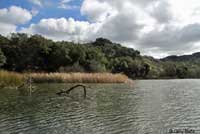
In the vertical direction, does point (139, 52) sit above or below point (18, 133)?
above

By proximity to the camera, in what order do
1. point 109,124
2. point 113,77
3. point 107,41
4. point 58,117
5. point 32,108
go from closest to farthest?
point 109,124, point 58,117, point 32,108, point 113,77, point 107,41

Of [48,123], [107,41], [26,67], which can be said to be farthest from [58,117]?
[107,41]

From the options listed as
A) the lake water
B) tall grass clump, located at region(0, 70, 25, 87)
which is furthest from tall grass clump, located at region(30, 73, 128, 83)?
the lake water

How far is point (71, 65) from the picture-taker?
3024 inches

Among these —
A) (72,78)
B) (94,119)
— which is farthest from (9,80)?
(94,119)

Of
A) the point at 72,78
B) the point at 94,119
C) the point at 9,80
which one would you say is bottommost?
the point at 94,119

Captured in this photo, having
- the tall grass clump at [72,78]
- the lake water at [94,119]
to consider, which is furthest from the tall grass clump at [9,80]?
the tall grass clump at [72,78]

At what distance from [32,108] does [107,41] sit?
553ft

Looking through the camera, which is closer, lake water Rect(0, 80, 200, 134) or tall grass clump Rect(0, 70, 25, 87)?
lake water Rect(0, 80, 200, 134)

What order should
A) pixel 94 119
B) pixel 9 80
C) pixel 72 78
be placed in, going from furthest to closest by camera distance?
pixel 72 78
pixel 9 80
pixel 94 119

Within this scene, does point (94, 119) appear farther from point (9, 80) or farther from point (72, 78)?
point (72, 78)

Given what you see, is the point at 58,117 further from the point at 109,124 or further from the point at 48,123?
the point at 109,124

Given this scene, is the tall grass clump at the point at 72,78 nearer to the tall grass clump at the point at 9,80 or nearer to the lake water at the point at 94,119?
the tall grass clump at the point at 9,80

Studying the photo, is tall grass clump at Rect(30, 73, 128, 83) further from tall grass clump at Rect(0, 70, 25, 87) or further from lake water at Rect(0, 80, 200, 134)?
lake water at Rect(0, 80, 200, 134)
